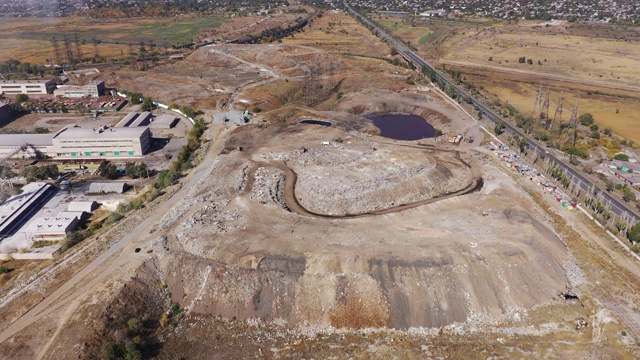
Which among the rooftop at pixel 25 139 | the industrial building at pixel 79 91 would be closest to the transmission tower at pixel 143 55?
the industrial building at pixel 79 91

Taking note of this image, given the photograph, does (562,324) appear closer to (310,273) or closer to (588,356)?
(588,356)

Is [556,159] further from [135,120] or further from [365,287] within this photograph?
[135,120]

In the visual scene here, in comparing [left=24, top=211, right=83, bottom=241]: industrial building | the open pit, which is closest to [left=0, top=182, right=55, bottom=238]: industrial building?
[left=24, top=211, right=83, bottom=241]: industrial building

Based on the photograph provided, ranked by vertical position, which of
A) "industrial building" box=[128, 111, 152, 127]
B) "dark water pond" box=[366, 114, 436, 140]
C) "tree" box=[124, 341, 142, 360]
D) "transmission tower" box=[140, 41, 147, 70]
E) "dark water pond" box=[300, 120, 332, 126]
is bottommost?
"tree" box=[124, 341, 142, 360]

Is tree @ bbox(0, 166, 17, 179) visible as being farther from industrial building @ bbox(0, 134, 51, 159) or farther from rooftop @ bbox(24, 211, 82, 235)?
rooftop @ bbox(24, 211, 82, 235)

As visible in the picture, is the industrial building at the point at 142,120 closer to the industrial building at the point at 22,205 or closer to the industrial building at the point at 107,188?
the industrial building at the point at 107,188

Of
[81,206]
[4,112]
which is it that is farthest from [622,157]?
[4,112]
